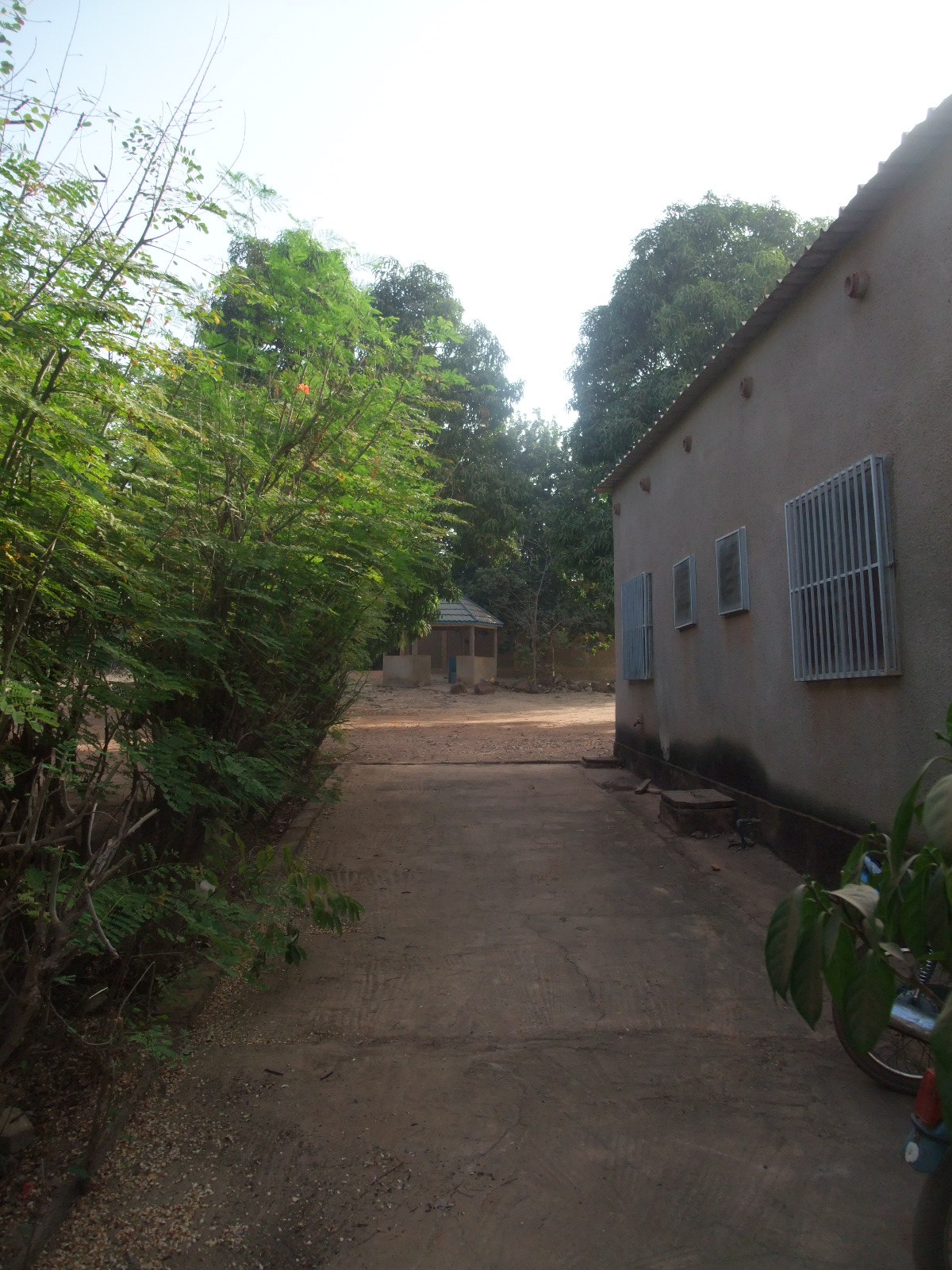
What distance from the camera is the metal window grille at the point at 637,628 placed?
1020cm

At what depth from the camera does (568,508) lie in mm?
20188

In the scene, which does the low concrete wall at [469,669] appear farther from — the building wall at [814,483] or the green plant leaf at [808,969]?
the green plant leaf at [808,969]

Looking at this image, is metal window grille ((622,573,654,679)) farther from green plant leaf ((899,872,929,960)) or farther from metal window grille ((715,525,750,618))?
green plant leaf ((899,872,929,960))

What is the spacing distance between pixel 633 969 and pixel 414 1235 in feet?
7.12

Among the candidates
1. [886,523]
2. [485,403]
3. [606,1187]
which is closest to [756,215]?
[485,403]

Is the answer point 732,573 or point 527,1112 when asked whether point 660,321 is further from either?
point 527,1112

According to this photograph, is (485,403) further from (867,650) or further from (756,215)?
(867,650)

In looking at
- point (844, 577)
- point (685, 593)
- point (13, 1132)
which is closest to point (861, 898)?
point (13, 1132)

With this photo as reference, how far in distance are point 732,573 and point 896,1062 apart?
4.64 metres

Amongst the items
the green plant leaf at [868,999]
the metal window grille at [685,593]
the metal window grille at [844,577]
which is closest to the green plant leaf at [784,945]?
the green plant leaf at [868,999]

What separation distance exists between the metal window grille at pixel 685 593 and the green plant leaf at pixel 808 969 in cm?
701

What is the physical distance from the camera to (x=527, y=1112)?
10.2 feet

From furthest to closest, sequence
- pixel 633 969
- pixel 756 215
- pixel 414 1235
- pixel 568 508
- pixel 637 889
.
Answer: pixel 568 508, pixel 756 215, pixel 637 889, pixel 633 969, pixel 414 1235

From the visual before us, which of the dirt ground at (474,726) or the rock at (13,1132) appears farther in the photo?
the dirt ground at (474,726)
